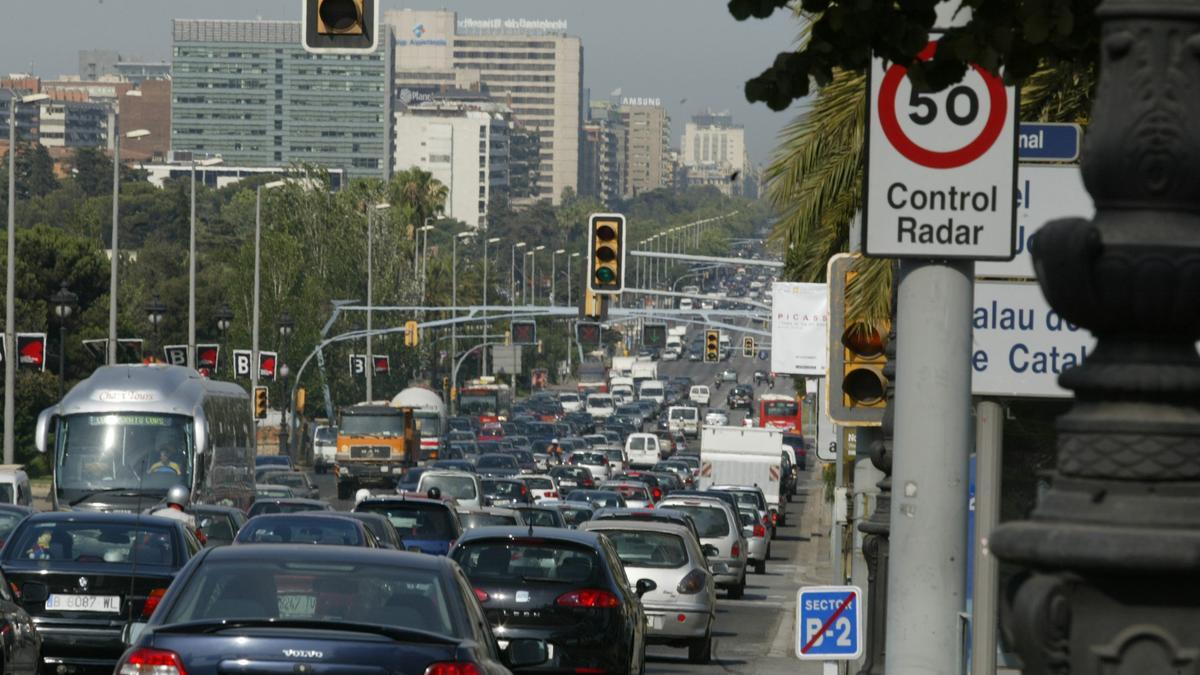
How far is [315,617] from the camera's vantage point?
9.64 meters

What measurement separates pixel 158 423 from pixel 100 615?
20080 mm

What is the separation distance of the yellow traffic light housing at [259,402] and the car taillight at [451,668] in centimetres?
6033

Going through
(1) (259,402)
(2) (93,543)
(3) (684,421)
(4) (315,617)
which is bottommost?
(3) (684,421)

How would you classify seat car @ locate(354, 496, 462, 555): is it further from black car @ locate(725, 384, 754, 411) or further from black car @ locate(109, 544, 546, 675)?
black car @ locate(725, 384, 754, 411)

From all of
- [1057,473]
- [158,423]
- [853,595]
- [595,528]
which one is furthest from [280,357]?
[1057,473]

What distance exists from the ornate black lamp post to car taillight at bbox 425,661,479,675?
17.2 feet

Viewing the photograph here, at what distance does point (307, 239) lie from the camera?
102438 millimetres

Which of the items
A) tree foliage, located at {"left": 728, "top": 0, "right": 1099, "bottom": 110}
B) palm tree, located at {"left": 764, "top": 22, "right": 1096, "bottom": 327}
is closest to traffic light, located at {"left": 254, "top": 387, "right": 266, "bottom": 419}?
palm tree, located at {"left": 764, "top": 22, "right": 1096, "bottom": 327}

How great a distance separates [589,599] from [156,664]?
930 centimetres

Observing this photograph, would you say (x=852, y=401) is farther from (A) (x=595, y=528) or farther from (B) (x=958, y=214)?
(A) (x=595, y=528)

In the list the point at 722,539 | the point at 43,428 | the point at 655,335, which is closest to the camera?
the point at 43,428

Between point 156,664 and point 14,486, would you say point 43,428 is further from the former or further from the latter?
point 156,664

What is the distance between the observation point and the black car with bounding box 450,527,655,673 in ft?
59.4

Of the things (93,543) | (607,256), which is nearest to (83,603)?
(93,543)
